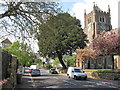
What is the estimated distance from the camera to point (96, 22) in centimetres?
7425

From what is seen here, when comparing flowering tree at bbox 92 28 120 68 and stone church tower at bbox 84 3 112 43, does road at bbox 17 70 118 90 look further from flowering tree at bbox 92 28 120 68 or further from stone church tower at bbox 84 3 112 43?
stone church tower at bbox 84 3 112 43

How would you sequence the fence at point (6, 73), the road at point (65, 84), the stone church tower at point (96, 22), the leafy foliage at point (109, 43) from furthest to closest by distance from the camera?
the stone church tower at point (96, 22) < the leafy foliage at point (109, 43) < the road at point (65, 84) < the fence at point (6, 73)

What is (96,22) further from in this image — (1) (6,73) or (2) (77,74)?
(1) (6,73)

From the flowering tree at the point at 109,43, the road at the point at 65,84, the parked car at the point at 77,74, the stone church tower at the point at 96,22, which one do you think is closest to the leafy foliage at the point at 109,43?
the flowering tree at the point at 109,43

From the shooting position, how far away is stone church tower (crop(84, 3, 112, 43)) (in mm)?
73500

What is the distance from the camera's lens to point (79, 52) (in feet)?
130

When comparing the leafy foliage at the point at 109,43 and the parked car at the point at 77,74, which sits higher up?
the leafy foliage at the point at 109,43

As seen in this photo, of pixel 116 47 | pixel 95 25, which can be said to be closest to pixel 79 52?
pixel 116 47

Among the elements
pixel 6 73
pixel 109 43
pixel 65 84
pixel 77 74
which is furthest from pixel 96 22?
pixel 6 73

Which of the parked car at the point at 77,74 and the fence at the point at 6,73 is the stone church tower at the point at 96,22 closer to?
the parked car at the point at 77,74

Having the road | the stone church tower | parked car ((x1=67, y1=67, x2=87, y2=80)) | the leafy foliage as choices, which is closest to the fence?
the road

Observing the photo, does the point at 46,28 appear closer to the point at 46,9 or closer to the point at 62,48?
the point at 46,9

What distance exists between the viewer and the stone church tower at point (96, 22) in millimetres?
73500

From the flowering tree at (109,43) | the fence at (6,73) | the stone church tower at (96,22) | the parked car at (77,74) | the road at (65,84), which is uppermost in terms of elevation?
the stone church tower at (96,22)
